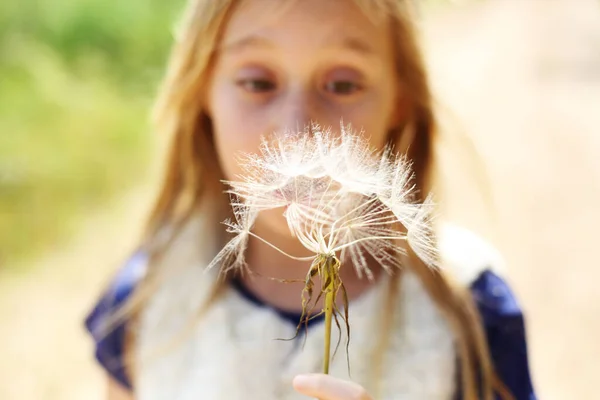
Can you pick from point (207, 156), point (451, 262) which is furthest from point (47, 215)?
point (451, 262)

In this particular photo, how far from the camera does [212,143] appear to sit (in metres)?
1.06

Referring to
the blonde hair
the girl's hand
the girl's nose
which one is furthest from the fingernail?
the blonde hair

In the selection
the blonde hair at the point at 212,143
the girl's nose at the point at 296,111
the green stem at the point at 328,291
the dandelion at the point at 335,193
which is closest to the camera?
the green stem at the point at 328,291

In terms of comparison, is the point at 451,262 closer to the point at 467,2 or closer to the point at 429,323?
the point at 429,323

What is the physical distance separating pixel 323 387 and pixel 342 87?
0.39 m

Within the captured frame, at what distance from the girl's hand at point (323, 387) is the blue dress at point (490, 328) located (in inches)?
18.4

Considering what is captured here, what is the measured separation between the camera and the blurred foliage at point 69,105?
2113 millimetres

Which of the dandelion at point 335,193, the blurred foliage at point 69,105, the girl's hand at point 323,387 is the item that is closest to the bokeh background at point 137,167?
the blurred foliage at point 69,105

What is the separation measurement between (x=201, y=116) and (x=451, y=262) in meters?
0.40

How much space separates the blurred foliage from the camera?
2113 mm

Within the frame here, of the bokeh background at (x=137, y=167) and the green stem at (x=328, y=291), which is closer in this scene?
the green stem at (x=328, y=291)

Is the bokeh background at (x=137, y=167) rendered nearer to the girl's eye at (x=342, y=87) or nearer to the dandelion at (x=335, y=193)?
the girl's eye at (x=342, y=87)

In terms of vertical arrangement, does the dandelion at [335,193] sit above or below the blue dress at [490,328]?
above

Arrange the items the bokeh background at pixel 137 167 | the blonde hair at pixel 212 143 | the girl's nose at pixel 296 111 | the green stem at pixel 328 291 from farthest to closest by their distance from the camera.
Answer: the bokeh background at pixel 137 167
the blonde hair at pixel 212 143
the girl's nose at pixel 296 111
the green stem at pixel 328 291
